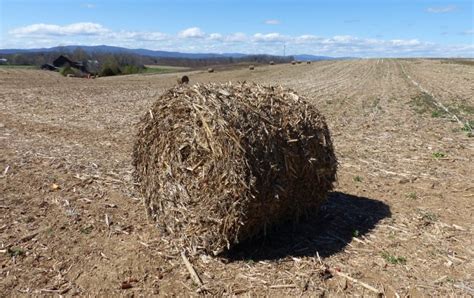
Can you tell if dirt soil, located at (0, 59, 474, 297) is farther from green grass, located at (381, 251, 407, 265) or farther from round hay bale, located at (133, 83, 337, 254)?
round hay bale, located at (133, 83, 337, 254)

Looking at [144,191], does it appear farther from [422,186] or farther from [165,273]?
[422,186]

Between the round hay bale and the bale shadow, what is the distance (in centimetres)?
22

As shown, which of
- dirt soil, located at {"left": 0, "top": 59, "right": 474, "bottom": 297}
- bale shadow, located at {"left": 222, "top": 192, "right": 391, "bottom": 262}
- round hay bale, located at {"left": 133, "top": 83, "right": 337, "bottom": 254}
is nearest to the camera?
dirt soil, located at {"left": 0, "top": 59, "right": 474, "bottom": 297}

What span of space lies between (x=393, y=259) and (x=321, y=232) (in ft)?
3.54

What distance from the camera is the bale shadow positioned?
19.7 feet

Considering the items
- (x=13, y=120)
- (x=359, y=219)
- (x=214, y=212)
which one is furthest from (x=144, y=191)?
(x=13, y=120)

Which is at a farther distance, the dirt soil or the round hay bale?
the round hay bale

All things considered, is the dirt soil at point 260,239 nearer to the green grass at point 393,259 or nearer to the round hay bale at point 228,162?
the green grass at point 393,259

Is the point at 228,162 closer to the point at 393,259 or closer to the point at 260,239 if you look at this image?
the point at 260,239

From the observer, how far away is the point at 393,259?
579 centimetres

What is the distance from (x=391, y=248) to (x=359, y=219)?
0.99 meters

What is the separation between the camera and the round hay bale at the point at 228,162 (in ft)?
18.7

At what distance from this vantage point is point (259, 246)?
617cm

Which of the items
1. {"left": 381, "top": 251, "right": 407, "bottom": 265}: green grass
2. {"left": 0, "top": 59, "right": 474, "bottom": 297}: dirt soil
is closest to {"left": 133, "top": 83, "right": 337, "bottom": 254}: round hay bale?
{"left": 0, "top": 59, "right": 474, "bottom": 297}: dirt soil
